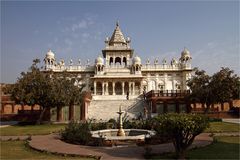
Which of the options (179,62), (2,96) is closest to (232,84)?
(2,96)

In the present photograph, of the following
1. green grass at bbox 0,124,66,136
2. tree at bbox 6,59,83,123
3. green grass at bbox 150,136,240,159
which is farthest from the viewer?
tree at bbox 6,59,83,123

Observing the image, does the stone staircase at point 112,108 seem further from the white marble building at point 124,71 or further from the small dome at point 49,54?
the small dome at point 49,54

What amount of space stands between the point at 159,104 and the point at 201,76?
788 centimetres

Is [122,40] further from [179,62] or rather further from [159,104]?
[159,104]

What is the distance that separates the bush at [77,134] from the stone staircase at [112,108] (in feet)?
67.4

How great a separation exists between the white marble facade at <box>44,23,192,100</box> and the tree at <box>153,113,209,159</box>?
50.2m

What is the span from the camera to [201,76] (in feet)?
108

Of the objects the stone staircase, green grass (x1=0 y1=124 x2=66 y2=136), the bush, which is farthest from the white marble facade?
the bush

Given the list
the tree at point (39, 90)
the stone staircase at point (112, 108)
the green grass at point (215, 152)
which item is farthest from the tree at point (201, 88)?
the green grass at point (215, 152)

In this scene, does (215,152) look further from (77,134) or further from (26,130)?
(26,130)

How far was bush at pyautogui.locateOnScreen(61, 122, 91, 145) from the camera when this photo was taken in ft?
51.1

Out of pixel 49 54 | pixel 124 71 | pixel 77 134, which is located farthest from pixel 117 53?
pixel 77 134

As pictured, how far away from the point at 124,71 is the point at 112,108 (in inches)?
940

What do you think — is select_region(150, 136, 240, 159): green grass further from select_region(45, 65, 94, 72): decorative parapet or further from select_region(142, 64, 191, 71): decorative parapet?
select_region(45, 65, 94, 72): decorative parapet
